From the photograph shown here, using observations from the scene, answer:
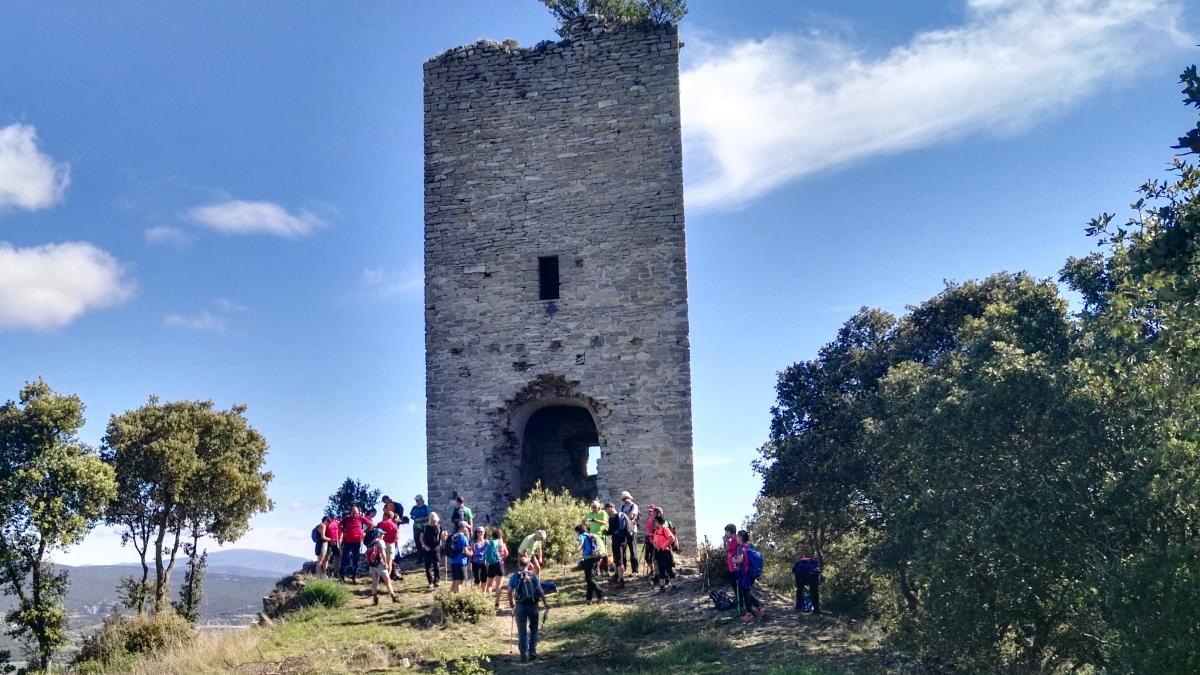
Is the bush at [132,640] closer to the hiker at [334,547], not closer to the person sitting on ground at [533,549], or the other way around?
the hiker at [334,547]

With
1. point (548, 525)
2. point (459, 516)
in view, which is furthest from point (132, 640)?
point (548, 525)

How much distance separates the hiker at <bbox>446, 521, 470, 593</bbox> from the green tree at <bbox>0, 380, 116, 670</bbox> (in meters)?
8.81

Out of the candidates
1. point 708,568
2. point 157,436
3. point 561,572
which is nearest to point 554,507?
point 561,572

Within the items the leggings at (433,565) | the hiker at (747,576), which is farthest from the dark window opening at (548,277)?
the hiker at (747,576)

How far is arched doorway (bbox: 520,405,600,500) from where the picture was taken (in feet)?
75.2

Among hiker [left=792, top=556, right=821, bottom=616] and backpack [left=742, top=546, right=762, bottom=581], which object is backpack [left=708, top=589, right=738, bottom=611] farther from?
hiker [left=792, top=556, right=821, bottom=616]

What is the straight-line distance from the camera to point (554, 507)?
1847 centimetres

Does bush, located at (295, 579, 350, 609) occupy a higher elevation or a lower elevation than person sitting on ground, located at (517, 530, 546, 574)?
lower

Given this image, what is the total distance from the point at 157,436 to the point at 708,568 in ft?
41.7

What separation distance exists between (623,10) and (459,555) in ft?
41.8

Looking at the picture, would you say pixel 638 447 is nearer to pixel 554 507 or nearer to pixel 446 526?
pixel 554 507

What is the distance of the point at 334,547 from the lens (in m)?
17.8

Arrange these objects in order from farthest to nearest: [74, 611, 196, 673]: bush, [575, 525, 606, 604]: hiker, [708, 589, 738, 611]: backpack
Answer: [575, 525, 606, 604]: hiker < [708, 589, 738, 611]: backpack < [74, 611, 196, 673]: bush

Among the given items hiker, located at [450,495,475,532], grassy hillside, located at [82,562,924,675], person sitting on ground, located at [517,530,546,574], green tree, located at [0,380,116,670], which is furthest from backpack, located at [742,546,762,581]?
green tree, located at [0,380,116,670]
